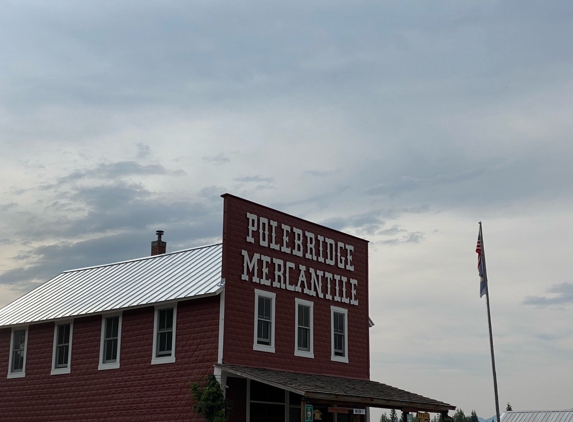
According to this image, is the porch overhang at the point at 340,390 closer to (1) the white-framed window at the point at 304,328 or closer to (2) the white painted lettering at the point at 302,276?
(1) the white-framed window at the point at 304,328

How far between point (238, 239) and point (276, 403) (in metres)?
5.90

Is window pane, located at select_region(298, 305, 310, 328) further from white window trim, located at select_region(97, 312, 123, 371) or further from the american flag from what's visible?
the american flag

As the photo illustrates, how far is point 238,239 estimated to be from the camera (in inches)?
1091

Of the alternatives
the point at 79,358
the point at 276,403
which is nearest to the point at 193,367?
the point at 276,403

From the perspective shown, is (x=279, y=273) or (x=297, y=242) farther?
(x=297, y=242)

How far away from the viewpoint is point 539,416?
6222cm

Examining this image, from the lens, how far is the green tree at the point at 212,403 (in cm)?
2497

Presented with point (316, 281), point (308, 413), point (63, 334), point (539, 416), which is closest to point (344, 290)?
point (316, 281)

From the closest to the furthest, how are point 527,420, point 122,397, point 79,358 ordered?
point 122,397
point 79,358
point 527,420

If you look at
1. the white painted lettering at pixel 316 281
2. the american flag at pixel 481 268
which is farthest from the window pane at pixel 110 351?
the american flag at pixel 481 268

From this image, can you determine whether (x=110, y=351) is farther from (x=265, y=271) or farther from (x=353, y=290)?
(x=353, y=290)

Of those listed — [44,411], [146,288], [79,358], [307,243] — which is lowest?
[44,411]

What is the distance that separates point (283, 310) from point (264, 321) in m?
1.13

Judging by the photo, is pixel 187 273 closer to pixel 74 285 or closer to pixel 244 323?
pixel 244 323
